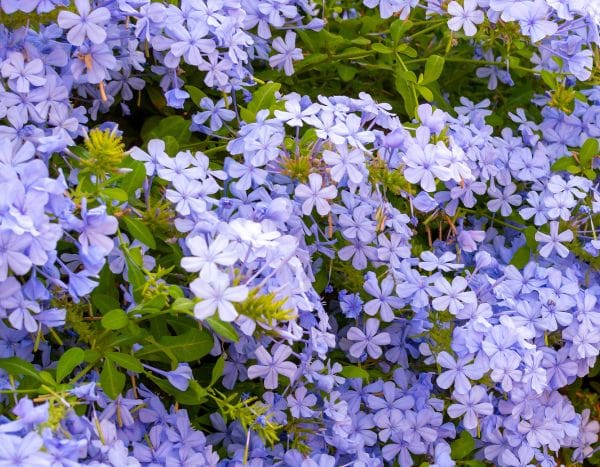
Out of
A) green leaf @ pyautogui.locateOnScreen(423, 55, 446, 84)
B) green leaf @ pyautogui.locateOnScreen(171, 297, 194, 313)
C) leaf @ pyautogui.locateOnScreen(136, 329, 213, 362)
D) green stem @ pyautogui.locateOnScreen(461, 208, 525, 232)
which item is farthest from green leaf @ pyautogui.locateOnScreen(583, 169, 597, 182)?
green leaf @ pyautogui.locateOnScreen(171, 297, 194, 313)

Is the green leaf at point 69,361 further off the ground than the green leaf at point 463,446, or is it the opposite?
the green leaf at point 69,361

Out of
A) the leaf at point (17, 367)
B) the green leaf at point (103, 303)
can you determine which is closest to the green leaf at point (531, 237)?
the green leaf at point (103, 303)

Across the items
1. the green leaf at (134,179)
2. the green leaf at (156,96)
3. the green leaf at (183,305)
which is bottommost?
the green leaf at (156,96)

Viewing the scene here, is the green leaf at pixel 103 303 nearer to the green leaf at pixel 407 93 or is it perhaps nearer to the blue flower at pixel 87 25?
the blue flower at pixel 87 25

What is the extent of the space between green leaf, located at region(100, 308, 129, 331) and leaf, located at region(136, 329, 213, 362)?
0.10 meters

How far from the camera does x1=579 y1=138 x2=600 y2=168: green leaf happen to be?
73.2 inches

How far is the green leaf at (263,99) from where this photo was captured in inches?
62.5

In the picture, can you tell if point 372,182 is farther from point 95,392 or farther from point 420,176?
point 95,392

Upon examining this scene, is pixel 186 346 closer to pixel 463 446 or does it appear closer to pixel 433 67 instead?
pixel 463 446

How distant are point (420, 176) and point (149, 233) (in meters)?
0.42

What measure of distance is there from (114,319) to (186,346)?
0.45ft

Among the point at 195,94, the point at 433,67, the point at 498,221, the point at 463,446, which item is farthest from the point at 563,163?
the point at 195,94

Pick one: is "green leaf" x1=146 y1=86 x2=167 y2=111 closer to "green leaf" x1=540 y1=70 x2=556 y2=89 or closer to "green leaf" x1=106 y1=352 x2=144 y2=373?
"green leaf" x1=106 y1=352 x2=144 y2=373

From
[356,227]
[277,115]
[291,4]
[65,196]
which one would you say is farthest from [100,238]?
[291,4]
